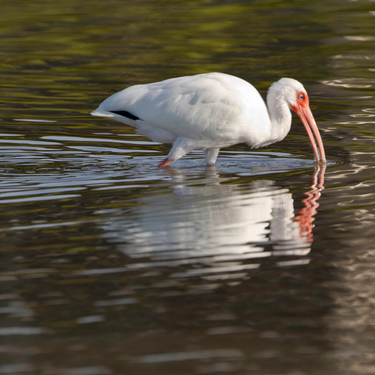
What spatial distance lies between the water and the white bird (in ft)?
1.35

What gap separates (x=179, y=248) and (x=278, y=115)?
365 centimetres

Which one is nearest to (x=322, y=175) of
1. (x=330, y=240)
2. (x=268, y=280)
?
(x=330, y=240)

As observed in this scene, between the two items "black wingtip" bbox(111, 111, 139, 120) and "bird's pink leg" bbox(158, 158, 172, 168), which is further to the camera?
"bird's pink leg" bbox(158, 158, 172, 168)

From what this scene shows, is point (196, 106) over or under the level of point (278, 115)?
over

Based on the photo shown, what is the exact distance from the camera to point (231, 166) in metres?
9.07

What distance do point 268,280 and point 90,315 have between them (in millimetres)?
1240

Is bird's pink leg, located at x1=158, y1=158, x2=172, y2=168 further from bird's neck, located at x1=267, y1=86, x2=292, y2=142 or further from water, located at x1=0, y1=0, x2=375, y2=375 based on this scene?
bird's neck, located at x1=267, y1=86, x2=292, y2=142

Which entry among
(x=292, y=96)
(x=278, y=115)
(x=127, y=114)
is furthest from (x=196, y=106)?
(x=292, y=96)

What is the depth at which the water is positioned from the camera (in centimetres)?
404

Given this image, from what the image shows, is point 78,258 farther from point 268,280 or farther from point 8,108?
point 8,108

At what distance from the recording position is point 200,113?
830cm

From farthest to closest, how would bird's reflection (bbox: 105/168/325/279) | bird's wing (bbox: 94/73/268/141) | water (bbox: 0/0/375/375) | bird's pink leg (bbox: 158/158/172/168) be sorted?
1. bird's pink leg (bbox: 158/158/172/168)
2. bird's wing (bbox: 94/73/268/141)
3. bird's reflection (bbox: 105/168/325/279)
4. water (bbox: 0/0/375/375)

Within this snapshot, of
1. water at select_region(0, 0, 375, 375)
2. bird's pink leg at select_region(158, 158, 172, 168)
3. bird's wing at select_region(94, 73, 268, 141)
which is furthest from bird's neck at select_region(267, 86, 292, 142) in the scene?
bird's pink leg at select_region(158, 158, 172, 168)

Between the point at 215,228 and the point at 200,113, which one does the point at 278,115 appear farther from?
the point at 215,228
